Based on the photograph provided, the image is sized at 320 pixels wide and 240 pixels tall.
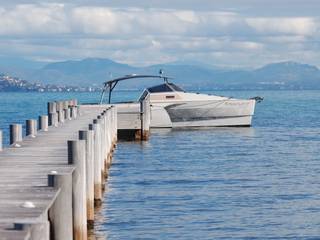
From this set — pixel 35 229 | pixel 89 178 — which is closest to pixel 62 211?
pixel 35 229

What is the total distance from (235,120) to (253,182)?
32144 mm

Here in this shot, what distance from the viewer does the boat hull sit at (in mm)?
63344

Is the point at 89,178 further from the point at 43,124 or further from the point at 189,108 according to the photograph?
the point at 189,108

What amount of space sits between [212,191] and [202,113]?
32809mm

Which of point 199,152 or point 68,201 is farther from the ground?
point 68,201

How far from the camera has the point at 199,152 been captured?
49.8m

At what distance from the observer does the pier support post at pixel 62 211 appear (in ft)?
49.7

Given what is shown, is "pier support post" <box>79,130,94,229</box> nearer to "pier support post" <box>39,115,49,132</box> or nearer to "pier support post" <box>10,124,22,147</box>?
"pier support post" <box>10,124,22,147</box>

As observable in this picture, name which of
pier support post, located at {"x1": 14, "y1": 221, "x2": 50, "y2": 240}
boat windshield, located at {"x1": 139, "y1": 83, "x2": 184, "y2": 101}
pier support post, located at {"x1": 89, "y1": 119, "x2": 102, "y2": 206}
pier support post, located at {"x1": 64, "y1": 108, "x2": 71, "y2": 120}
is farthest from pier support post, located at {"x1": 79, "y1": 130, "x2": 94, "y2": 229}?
boat windshield, located at {"x1": 139, "y1": 83, "x2": 184, "y2": 101}

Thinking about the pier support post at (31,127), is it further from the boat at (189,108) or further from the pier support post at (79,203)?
the boat at (189,108)

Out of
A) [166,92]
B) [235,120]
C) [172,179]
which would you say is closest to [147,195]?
[172,179]

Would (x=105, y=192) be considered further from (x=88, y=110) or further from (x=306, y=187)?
(x=88, y=110)

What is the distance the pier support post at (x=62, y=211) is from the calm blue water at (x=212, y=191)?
8.17 meters

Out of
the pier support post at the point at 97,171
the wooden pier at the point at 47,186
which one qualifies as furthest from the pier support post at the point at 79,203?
the pier support post at the point at 97,171
